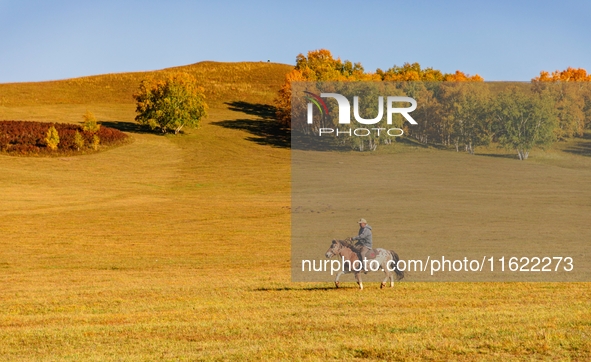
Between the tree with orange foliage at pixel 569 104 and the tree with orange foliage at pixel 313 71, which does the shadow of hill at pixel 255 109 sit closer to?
the tree with orange foliage at pixel 313 71

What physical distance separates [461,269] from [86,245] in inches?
867

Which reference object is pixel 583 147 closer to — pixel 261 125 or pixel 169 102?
pixel 169 102

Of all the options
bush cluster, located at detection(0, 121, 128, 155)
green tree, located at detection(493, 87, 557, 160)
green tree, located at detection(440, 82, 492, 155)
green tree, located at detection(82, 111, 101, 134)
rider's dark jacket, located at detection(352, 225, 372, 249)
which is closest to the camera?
rider's dark jacket, located at detection(352, 225, 372, 249)

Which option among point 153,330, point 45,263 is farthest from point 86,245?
point 153,330

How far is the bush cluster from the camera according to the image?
86.9 m

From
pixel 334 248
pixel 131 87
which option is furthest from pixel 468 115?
pixel 131 87

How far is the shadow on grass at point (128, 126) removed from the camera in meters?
108

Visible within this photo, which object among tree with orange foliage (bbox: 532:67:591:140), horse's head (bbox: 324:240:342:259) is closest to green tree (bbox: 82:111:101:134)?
tree with orange foliage (bbox: 532:67:591:140)

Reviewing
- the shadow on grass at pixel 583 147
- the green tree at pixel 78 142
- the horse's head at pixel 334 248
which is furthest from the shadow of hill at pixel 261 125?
the horse's head at pixel 334 248

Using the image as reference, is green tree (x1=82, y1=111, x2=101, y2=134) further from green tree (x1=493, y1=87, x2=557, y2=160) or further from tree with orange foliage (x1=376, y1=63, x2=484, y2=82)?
green tree (x1=493, y1=87, x2=557, y2=160)

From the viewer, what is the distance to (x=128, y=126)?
4382 inches

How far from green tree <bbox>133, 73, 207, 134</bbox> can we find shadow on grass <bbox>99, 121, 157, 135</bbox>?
6.38 feet

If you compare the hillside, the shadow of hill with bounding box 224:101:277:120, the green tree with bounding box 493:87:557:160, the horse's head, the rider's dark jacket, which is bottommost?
the horse's head

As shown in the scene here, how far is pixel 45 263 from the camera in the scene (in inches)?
1329
